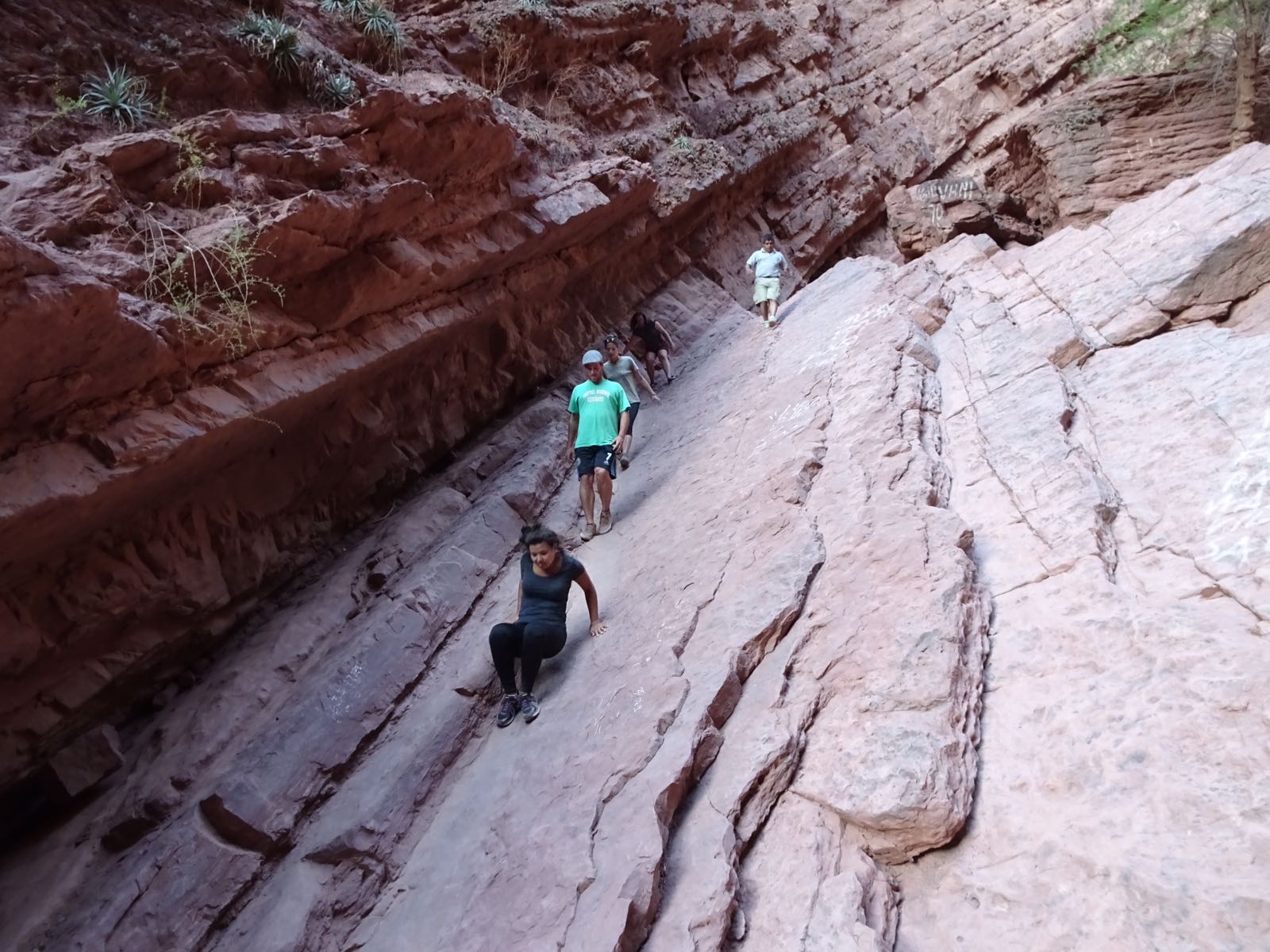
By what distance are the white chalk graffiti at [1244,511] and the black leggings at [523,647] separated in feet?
13.5

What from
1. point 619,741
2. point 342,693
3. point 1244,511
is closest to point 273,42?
point 342,693

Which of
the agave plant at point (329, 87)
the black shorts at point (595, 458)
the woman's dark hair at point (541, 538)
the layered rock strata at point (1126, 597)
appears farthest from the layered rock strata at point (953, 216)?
the woman's dark hair at point (541, 538)

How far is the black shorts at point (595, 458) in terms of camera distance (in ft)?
24.9

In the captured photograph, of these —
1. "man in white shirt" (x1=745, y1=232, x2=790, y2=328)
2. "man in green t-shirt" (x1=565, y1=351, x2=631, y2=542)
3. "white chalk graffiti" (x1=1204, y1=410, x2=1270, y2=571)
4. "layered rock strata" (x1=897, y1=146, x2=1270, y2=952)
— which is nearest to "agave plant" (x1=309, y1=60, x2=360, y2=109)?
"man in green t-shirt" (x1=565, y1=351, x2=631, y2=542)

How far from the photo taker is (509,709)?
5.61 m

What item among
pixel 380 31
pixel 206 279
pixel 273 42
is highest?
pixel 380 31

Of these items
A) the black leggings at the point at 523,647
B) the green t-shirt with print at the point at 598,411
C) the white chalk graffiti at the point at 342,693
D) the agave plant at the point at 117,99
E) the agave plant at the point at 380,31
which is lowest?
the black leggings at the point at 523,647

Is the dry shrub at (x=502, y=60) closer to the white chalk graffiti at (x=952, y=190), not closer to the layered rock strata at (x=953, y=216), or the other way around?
the layered rock strata at (x=953, y=216)

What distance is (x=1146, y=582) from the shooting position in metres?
4.18

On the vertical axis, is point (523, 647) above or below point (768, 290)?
below

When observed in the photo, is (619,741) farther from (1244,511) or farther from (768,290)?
(768,290)

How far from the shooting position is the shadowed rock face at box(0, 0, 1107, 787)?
510cm

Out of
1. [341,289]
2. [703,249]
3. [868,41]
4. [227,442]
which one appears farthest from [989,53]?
[227,442]

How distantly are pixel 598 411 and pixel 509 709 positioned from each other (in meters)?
3.12
